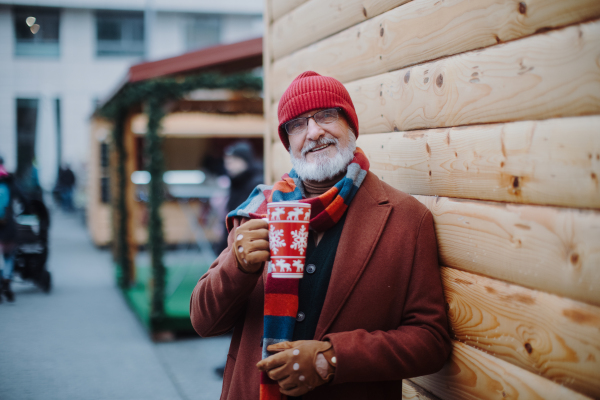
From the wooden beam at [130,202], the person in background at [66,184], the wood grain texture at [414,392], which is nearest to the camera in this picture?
the wood grain texture at [414,392]

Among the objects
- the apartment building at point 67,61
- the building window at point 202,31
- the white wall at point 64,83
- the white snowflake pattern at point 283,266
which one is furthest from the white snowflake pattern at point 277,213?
the building window at point 202,31

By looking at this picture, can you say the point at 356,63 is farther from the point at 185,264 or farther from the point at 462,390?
the point at 185,264

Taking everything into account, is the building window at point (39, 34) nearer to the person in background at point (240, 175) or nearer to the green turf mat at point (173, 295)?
the green turf mat at point (173, 295)

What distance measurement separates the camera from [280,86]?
3.57 meters

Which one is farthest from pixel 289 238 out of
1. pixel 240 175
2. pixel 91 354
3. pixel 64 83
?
pixel 64 83

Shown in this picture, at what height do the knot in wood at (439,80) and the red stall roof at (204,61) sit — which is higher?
the red stall roof at (204,61)

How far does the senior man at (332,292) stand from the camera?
166 centimetres

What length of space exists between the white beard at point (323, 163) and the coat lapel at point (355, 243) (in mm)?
120

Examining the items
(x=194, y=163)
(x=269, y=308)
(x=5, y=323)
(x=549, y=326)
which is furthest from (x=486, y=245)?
(x=194, y=163)

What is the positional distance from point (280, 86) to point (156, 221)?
3.27 metres

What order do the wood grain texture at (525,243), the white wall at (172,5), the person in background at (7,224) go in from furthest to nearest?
1. the white wall at (172,5)
2. the person in background at (7,224)
3. the wood grain texture at (525,243)

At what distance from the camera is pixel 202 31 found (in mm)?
22453

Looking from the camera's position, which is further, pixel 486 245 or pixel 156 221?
pixel 156 221

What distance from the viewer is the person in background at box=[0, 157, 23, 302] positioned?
7480mm
